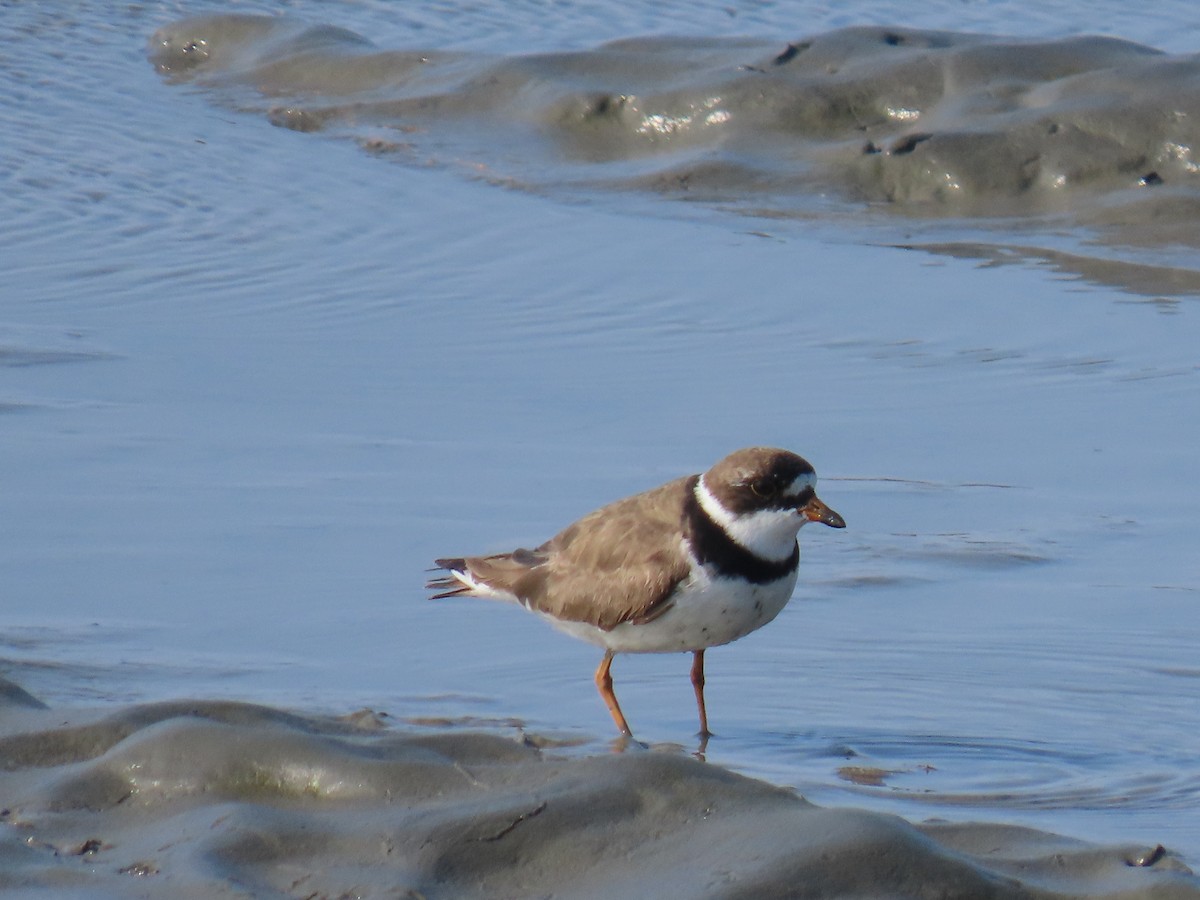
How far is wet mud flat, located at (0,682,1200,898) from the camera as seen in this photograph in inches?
153

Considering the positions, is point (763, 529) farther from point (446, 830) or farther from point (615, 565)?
point (446, 830)

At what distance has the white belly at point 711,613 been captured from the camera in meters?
5.59

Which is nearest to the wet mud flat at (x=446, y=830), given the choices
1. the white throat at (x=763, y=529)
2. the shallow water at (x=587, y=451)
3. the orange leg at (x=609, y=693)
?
the shallow water at (x=587, y=451)

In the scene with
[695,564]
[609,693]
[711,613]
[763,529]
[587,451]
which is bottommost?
[609,693]

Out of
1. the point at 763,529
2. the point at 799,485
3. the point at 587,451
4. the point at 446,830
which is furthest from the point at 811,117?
the point at 446,830

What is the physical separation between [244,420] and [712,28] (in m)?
10.3

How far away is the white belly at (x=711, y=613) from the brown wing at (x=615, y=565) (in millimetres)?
41

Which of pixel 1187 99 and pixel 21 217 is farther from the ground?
pixel 1187 99

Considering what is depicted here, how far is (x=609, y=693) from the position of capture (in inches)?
227

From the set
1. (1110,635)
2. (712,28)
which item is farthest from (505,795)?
(712,28)

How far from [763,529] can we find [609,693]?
68 centimetres

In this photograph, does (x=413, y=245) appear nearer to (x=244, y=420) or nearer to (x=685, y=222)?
(x=685, y=222)

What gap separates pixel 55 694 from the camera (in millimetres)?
5539

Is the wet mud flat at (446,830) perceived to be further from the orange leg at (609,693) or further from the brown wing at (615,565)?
the brown wing at (615,565)
